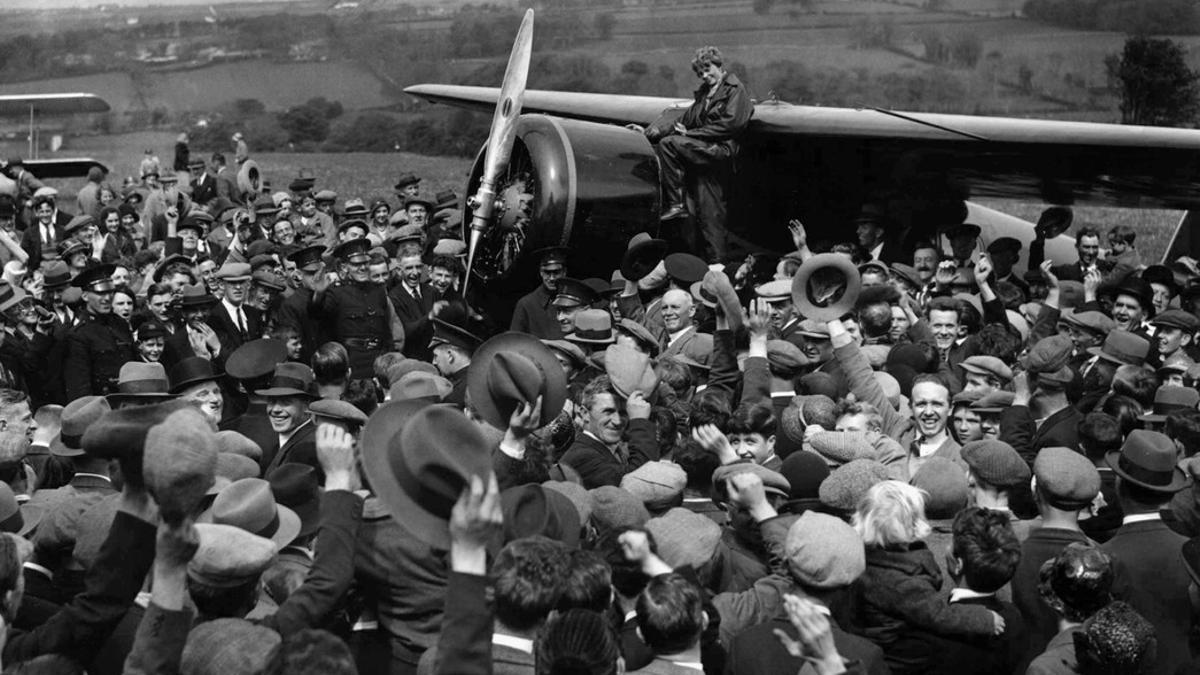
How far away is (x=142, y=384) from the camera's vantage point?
7.80 m

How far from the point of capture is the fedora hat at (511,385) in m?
4.99

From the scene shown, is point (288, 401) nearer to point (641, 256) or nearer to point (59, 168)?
point (641, 256)

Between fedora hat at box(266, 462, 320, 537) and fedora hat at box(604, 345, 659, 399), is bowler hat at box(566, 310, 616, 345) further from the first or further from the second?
fedora hat at box(266, 462, 320, 537)

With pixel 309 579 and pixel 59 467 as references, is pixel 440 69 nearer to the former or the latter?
pixel 59 467

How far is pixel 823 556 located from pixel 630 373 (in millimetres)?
3128

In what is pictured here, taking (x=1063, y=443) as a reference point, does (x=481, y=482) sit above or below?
above

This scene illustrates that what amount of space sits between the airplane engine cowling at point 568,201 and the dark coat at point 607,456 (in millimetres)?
4246

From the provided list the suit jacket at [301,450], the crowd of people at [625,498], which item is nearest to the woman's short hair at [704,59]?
the crowd of people at [625,498]

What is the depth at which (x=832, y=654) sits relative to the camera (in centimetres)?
399

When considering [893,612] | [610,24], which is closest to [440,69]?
[610,24]

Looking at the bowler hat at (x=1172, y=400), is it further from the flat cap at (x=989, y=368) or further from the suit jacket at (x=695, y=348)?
the suit jacket at (x=695, y=348)

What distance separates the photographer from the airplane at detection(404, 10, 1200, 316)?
447 inches

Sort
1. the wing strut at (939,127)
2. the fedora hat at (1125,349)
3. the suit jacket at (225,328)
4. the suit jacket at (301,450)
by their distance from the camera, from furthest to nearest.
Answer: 1. the wing strut at (939,127)
2. the suit jacket at (225,328)
3. the fedora hat at (1125,349)
4. the suit jacket at (301,450)

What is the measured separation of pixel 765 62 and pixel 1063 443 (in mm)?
31485
